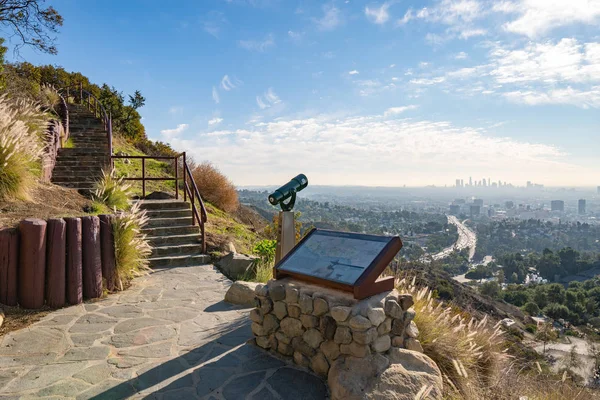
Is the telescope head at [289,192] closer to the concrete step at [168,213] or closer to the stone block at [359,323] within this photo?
the stone block at [359,323]

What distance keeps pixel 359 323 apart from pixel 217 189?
1222 centimetres

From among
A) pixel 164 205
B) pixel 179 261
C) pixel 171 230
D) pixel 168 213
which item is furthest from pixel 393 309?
pixel 164 205

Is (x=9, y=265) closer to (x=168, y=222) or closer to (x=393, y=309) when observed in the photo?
(x=168, y=222)

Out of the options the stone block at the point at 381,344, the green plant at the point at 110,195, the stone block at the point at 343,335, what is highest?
the green plant at the point at 110,195

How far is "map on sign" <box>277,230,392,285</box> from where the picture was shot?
11.1 ft

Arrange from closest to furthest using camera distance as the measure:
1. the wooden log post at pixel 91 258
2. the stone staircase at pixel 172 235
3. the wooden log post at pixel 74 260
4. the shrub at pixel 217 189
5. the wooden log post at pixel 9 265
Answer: the wooden log post at pixel 9 265, the wooden log post at pixel 74 260, the wooden log post at pixel 91 258, the stone staircase at pixel 172 235, the shrub at pixel 217 189

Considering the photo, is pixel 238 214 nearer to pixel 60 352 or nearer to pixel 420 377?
pixel 60 352

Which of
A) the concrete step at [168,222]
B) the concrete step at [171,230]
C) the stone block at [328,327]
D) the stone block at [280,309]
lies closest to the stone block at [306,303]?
the stone block at [328,327]

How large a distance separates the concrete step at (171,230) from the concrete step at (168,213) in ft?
2.16

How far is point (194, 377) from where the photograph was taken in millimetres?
3225

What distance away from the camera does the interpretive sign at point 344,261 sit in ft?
10.7

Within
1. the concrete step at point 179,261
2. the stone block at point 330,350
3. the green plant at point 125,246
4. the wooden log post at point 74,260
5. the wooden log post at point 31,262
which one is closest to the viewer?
the stone block at point 330,350

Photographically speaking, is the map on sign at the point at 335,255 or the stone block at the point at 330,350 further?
the map on sign at the point at 335,255

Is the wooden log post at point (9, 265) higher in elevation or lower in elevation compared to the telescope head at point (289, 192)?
lower
